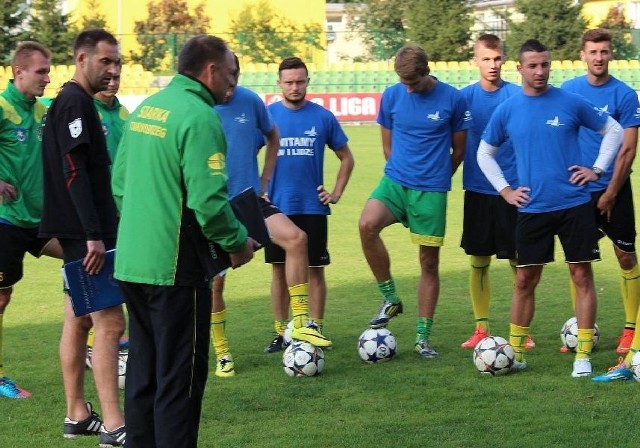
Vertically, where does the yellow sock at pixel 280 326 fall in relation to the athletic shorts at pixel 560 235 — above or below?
below

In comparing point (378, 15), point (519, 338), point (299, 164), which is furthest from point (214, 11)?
point (519, 338)

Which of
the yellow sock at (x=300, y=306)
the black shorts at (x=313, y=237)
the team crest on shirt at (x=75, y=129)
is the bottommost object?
the yellow sock at (x=300, y=306)

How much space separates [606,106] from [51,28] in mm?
41670

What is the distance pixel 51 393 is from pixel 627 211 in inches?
174

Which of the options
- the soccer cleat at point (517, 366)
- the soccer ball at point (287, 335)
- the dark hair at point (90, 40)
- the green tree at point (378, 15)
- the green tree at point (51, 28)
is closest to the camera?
the dark hair at point (90, 40)

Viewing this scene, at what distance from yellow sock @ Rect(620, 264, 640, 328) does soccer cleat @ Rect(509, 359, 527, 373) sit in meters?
1.19

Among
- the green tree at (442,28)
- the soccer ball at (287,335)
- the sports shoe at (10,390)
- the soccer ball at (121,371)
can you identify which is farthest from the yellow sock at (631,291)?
the green tree at (442,28)

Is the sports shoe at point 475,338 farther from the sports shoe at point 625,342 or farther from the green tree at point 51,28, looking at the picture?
the green tree at point 51,28

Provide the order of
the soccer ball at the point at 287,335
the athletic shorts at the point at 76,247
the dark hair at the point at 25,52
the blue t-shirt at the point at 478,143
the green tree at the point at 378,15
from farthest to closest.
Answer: the green tree at the point at 378,15
the blue t-shirt at the point at 478,143
the soccer ball at the point at 287,335
the dark hair at the point at 25,52
the athletic shorts at the point at 76,247

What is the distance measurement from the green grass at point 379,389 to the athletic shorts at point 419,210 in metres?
0.89

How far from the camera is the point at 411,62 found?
8.18 meters

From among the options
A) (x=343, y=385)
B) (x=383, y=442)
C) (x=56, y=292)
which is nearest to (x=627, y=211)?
(x=343, y=385)

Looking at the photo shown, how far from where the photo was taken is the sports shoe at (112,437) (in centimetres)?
599

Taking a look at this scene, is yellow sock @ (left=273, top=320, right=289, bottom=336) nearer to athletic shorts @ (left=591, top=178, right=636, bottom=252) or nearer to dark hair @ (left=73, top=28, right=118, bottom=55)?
athletic shorts @ (left=591, top=178, right=636, bottom=252)
